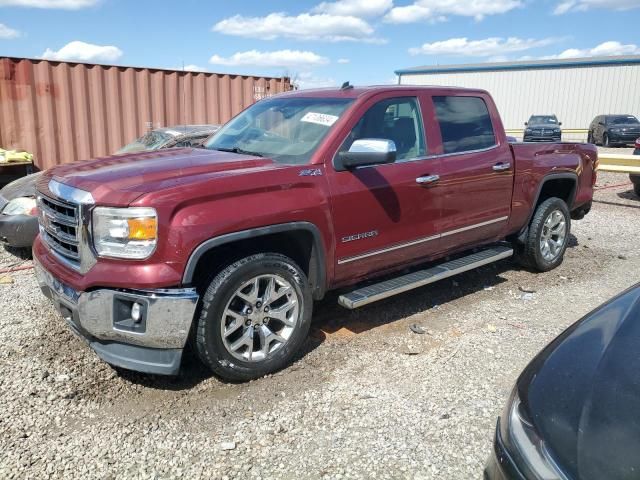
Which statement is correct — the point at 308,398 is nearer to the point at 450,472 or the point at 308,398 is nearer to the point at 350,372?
the point at 350,372

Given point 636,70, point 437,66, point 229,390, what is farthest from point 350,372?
point 437,66

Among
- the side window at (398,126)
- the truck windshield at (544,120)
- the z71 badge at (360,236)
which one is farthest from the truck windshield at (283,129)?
the truck windshield at (544,120)

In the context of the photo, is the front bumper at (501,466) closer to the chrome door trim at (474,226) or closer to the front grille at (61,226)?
the front grille at (61,226)

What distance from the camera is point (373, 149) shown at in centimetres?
358

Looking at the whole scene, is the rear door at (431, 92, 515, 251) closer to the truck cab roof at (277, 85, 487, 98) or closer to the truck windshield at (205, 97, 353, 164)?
the truck cab roof at (277, 85, 487, 98)

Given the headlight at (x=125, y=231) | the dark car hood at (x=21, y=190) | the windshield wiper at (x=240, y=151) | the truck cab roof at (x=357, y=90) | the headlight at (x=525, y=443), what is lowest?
the headlight at (x=525, y=443)

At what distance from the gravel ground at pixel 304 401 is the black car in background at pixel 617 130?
25.8 m

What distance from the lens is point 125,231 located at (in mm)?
2979

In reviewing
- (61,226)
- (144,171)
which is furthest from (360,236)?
(61,226)

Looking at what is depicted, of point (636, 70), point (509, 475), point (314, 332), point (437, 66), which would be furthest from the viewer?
point (437, 66)

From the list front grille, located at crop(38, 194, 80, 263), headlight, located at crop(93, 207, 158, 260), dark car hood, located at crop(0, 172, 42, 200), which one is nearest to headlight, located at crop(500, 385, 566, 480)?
headlight, located at crop(93, 207, 158, 260)

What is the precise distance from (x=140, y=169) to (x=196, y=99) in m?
7.79

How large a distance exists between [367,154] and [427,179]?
32.2 inches

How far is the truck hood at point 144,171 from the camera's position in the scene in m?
3.05
